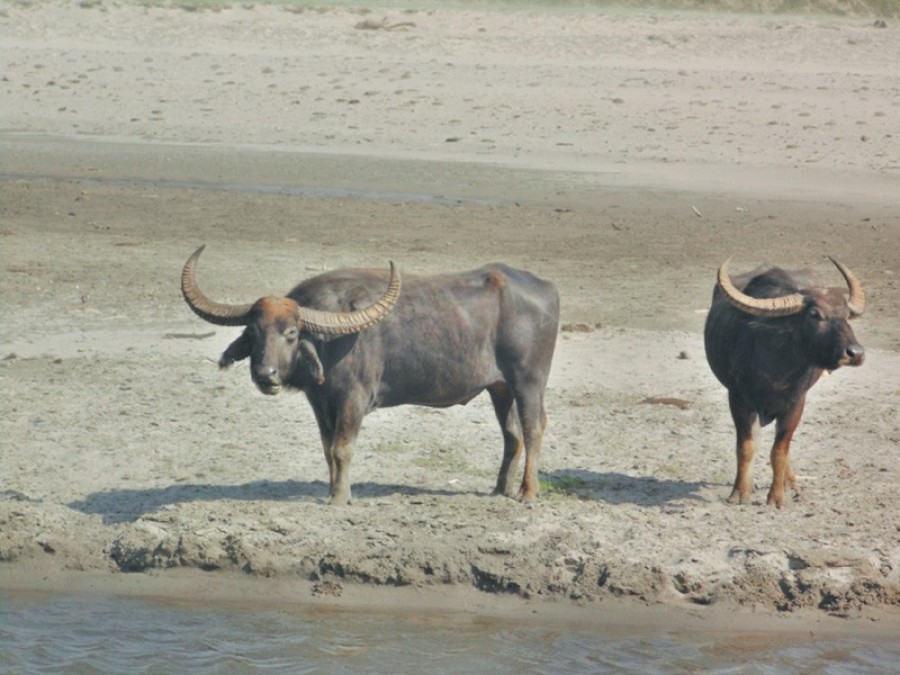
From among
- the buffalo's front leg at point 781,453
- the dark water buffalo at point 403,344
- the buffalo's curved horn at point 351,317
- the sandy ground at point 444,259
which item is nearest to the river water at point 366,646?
the sandy ground at point 444,259

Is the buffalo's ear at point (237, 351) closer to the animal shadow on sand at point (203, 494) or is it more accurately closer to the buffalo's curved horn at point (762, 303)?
the animal shadow on sand at point (203, 494)

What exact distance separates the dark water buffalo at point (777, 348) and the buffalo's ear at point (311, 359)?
2329mm

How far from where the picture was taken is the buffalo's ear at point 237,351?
28.1 feet

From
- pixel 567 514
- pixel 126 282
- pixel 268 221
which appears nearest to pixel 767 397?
pixel 567 514

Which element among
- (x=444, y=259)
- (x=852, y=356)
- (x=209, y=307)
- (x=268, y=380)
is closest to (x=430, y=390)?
(x=268, y=380)

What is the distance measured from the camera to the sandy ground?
8.51m

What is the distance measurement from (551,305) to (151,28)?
23.3 metres

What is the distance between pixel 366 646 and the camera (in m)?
7.91

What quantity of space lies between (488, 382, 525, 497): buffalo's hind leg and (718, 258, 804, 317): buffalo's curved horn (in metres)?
1.39

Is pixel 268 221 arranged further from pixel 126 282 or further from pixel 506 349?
pixel 506 349

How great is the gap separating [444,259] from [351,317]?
7491 millimetres

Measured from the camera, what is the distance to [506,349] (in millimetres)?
9109

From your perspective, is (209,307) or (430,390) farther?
(430,390)

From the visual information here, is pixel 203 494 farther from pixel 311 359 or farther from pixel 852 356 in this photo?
pixel 852 356
